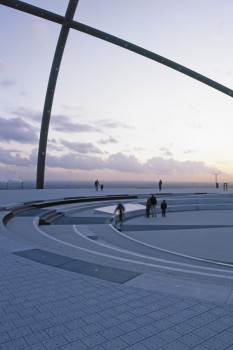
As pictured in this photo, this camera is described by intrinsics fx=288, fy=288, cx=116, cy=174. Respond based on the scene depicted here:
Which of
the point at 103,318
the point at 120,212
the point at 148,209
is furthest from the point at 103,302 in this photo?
the point at 148,209

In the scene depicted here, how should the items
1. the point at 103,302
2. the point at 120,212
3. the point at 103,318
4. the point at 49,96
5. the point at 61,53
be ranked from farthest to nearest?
the point at 61,53 → the point at 49,96 → the point at 120,212 → the point at 103,302 → the point at 103,318

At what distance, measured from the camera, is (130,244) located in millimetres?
11969

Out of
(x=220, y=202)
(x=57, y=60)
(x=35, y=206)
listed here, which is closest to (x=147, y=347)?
(x=35, y=206)

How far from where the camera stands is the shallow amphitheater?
5966 millimetres

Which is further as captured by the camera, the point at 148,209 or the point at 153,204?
the point at 148,209

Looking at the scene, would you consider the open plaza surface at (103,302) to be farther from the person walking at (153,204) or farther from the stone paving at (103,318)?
the person walking at (153,204)

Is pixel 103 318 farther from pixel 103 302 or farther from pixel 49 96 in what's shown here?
pixel 49 96

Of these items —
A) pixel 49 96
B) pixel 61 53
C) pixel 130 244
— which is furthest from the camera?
pixel 61 53

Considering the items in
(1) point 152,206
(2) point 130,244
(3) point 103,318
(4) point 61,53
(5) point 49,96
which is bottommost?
(2) point 130,244

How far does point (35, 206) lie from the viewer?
19.6 m

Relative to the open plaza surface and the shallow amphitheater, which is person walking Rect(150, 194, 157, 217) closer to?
the shallow amphitheater

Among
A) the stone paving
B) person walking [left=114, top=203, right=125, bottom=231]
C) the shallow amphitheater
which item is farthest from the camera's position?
person walking [left=114, top=203, right=125, bottom=231]

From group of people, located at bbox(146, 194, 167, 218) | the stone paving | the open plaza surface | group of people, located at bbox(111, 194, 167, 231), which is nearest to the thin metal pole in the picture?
group of people, located at bbox(111, 194, 167, 231)

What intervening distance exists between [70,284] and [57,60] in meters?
36.9
